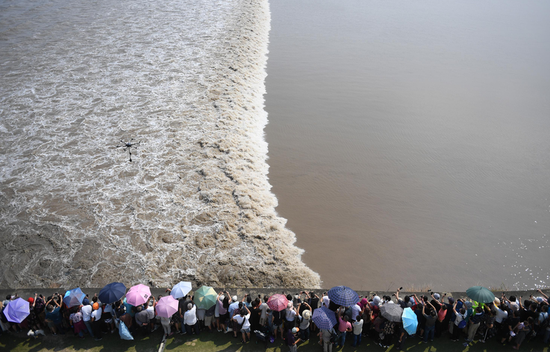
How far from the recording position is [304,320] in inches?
304

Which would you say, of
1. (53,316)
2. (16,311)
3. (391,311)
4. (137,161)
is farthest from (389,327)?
(137,161)

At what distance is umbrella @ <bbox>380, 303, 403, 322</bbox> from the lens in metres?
7.30

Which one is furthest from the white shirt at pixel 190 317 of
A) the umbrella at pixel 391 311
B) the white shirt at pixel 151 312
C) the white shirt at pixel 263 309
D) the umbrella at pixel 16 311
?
the umbrella at pixel 391 311

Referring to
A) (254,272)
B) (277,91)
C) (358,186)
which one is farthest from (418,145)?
(254,272)

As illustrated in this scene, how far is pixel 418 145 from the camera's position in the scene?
16766 millimetres

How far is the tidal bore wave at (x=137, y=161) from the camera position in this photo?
11789 millimetres

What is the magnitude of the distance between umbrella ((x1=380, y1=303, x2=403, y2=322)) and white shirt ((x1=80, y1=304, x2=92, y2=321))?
5573mm

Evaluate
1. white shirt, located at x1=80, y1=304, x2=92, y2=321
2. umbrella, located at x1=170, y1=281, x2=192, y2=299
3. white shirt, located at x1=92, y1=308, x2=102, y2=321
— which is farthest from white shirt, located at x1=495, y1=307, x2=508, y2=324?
white shirt, located at x1=80, y1=304, x2=92, y2=321

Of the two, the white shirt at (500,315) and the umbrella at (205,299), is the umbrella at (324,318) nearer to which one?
the umbrella at (205,299)

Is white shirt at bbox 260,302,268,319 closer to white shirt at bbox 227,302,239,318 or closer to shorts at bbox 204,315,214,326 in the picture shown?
white shirt at bbox 227,302,239,318

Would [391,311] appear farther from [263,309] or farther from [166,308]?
[166,308]

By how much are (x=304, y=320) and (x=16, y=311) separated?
5484mm

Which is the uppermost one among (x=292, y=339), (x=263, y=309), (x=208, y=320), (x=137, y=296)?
(x=137, y=296)

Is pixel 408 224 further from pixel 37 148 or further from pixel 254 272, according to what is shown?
pixel 37 148
